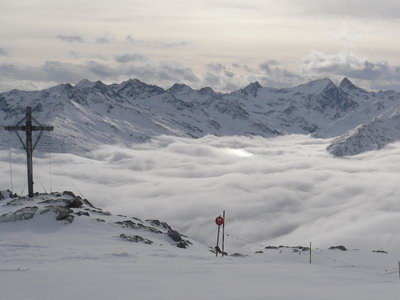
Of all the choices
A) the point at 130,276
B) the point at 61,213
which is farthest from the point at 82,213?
the point at 130,276

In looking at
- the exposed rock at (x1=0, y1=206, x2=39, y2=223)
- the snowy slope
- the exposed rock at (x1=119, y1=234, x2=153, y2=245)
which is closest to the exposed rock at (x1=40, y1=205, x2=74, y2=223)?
the exposed rock at (x1=0, y1=206, x2=39, y2=223)

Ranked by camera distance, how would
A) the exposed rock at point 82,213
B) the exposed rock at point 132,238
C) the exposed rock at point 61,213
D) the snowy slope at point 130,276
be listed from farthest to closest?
the exposed rock at point 82,213 < the exposed rock at point 61,213 < the exposed rock at point 132,238 < the snowy slope at point 130,276

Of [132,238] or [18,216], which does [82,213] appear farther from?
[132,238]

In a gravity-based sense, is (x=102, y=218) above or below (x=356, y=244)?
above

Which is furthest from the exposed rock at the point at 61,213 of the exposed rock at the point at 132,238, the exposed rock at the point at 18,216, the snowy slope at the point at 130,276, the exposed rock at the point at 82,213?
the exposed rock at the point at 132,238

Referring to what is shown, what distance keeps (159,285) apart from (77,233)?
2633cm

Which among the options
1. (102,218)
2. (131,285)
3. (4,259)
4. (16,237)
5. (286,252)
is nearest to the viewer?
(131,285)

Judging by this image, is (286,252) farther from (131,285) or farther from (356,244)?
(356,244)

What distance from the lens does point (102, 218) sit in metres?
50.9

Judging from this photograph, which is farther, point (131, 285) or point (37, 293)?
point (131, 285)

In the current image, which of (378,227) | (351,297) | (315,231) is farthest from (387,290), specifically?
(315,231)

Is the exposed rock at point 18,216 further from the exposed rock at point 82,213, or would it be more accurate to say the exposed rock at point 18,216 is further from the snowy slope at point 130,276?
the exposed rock at point 82,213

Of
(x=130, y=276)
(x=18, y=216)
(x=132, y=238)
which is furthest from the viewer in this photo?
(x=18, y=216)

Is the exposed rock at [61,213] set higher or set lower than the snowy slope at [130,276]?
higher
